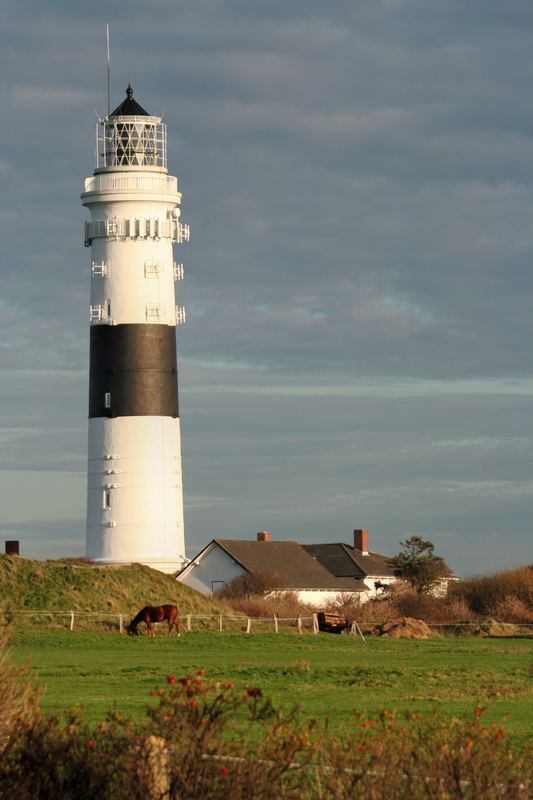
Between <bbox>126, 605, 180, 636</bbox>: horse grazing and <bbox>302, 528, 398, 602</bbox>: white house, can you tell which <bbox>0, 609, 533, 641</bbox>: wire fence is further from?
<bbox>302, 528, 398, 602</bbox>: white house

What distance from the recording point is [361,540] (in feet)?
322

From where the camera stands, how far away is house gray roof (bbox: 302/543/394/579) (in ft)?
300

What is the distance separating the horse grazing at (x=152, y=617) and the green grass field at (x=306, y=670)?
651 millimetres

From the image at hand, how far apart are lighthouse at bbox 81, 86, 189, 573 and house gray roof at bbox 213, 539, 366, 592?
20.7m

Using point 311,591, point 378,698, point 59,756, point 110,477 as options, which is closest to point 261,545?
point 311,591

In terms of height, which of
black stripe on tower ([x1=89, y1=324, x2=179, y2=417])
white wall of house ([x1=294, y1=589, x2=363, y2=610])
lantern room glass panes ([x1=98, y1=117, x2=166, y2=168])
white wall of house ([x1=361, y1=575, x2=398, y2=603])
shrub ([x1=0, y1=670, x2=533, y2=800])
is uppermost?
lantern room glass panes ([x1=98, y1=117, x2=166, y2=168])

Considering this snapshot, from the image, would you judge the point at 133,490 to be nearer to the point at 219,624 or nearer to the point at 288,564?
the point at 219,624

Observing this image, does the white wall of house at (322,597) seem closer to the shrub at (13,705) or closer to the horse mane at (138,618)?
the horse mane at (138,618)

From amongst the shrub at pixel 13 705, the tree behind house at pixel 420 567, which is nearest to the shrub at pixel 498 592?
the tree behind house at pixel 420 567

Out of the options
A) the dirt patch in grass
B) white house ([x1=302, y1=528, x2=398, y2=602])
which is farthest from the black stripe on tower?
white house ([x1=302, y1=528, x2=398, y2=602])

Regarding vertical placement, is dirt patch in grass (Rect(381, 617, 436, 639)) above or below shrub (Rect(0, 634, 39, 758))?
above

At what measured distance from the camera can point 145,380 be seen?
200 ft

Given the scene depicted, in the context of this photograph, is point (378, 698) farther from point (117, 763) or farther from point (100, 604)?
point (100, 604)

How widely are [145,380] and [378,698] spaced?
113ft
